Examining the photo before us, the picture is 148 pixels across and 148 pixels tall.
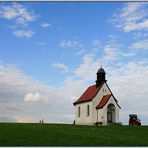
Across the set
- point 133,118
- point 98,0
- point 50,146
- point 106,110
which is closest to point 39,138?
point 50,146

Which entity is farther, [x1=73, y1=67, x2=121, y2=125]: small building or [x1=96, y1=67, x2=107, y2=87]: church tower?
[x1=96, y1=67, x2=107, y2=87]: church tower

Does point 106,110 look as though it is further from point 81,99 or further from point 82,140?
point 82,140

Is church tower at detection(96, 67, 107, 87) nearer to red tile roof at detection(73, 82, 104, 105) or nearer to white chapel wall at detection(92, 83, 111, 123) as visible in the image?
red tile roof at detection(73, 82, 104, 105)

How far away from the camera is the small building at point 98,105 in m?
57.1

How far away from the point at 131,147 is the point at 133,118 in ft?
91.9

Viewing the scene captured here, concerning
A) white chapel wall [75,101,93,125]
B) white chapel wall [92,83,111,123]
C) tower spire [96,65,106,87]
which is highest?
tower spire [96,65,106,87]

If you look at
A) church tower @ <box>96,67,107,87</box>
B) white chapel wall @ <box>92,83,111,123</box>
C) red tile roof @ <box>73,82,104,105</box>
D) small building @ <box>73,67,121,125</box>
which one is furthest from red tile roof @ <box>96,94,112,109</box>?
church tower @ <box>96,67,107,87</box>

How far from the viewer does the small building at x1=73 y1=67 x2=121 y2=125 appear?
187 ft

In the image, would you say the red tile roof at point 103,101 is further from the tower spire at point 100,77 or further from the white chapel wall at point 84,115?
the tower spire at point 100,77

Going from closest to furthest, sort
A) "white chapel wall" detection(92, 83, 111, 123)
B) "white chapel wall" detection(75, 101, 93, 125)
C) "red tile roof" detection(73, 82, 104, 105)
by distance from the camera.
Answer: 1. "white chapel wall" detection(92, 83, 111, 123)
2. "white chapel wall" detection(75, 101, 93, 125)
3. "red tile roof" detection(73, 82, 104, 105)

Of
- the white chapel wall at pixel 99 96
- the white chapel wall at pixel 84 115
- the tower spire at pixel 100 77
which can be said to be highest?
the tower spire at pixel 100 77

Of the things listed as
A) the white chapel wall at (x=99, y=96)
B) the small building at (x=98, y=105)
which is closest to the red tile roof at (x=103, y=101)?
the small building at (x=98, y=105)

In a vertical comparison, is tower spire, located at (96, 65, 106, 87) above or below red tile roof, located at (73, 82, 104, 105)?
above

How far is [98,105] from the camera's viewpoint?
192 feet
